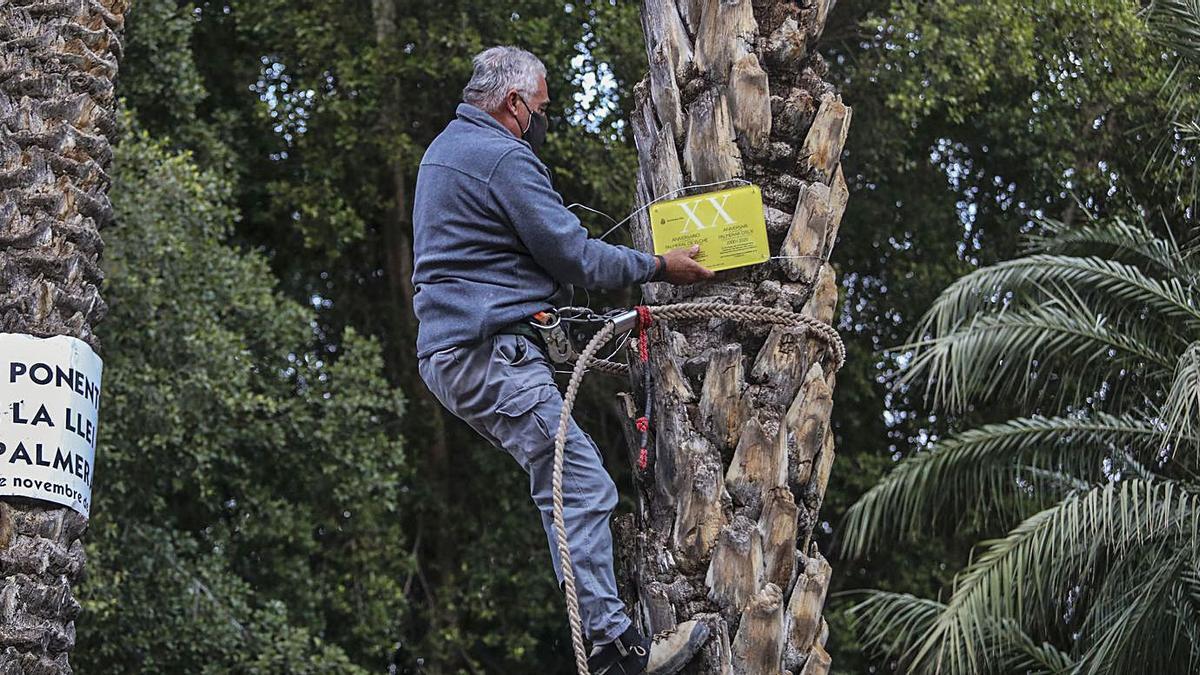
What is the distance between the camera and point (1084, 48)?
11.7 metres

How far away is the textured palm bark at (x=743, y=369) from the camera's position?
144 inches

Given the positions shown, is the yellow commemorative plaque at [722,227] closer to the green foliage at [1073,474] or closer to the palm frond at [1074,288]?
the green foliage at [1073,474]

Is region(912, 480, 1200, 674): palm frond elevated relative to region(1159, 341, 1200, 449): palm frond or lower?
lower

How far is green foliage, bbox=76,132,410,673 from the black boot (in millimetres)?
6264

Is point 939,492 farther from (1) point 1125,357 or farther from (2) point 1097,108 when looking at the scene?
(2) point 1097,108

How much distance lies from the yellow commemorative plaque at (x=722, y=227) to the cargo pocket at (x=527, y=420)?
1.66 ft

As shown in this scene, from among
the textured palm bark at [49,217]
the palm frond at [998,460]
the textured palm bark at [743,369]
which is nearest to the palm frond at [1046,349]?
the palm frond at [998,460]

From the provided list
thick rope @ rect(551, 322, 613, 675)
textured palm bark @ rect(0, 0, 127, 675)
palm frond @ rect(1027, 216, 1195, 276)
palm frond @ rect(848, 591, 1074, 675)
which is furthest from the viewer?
palm frond @ rect(1027, 216, 1195, 276)

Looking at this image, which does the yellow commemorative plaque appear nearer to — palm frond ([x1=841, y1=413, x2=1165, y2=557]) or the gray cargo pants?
the gray cargo pants

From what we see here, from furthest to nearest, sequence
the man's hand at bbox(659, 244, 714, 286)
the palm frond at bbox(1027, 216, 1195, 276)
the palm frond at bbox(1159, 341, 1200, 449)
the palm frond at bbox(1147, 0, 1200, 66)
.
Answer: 1. the palm frond at bbox(1027, 216, 1195, 276)
2. the palm frond at bbox(1147, 0, 1200, 66)
3. the palm frond at bbox(1159, 341, 1200, 449)
4. the man's hand at bbox(659, 244, 714, 286)

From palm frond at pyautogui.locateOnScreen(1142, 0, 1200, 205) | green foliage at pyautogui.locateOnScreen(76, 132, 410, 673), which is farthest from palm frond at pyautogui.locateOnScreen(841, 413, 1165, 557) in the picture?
green foliage at pyautogui.locateOnScreen(76, 132, 410, 673)

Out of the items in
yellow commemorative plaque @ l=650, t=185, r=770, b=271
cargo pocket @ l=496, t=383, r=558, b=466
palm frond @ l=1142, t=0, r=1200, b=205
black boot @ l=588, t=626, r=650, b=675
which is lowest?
black boot @ l=588, t=626, r=650, b=675

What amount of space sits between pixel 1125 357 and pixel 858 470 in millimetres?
4188

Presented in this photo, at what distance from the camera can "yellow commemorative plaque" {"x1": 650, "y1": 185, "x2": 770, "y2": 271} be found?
3898 mm
